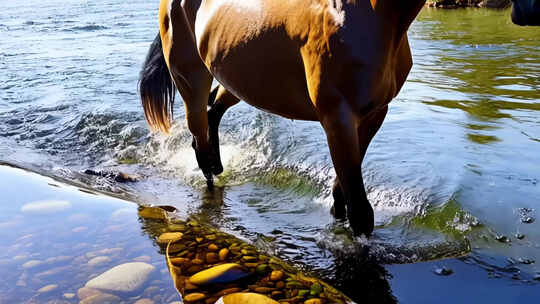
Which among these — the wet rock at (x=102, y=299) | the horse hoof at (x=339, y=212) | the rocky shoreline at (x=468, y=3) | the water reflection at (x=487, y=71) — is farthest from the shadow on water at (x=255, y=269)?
the rocky shoreline at (x=468, y=3)

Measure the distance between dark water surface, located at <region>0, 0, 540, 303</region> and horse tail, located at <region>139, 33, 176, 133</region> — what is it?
0.48m

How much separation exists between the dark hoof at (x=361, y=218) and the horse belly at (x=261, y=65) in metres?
0.52

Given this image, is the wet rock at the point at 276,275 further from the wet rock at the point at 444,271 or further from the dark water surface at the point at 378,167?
the wet rock at the point at 444,271

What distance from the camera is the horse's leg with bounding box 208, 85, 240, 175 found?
410 cm

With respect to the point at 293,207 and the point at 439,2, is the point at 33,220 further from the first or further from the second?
the point at 439,2

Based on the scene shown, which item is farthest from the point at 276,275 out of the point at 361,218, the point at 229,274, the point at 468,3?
the point at 468,3

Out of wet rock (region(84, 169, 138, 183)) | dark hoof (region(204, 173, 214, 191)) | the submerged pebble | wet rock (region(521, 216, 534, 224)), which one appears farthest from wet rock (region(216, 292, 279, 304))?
wet rock (region(84, 169, 138, 183))

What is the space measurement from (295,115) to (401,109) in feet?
9.76

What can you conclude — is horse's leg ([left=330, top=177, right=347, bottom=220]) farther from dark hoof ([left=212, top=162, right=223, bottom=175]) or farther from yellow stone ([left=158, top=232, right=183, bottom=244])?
dark hoof ([left=212, top=162, right=223, bottom=175])

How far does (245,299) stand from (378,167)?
6.81 ft

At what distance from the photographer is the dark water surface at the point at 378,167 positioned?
2.58 m

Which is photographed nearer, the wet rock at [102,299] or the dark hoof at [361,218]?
the wet rock at [102,299]

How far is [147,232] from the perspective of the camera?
2.85 metres

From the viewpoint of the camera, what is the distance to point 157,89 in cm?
431
